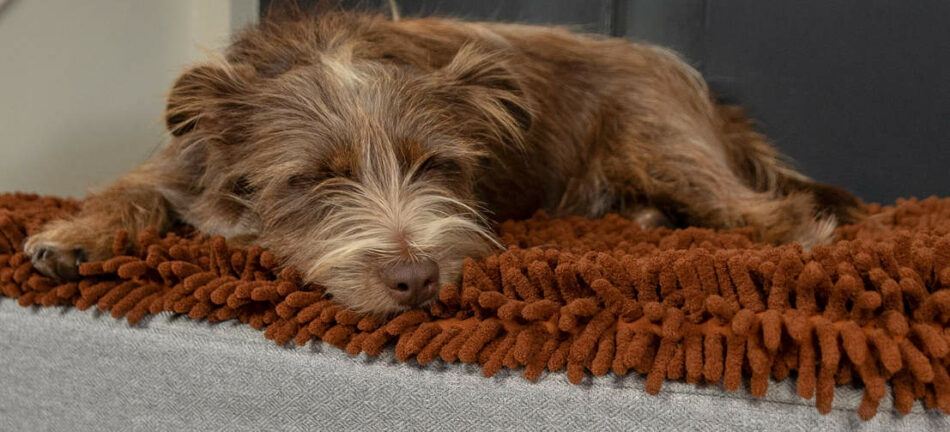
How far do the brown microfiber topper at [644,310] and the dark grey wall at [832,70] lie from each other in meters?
1.48

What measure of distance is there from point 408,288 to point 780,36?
7.99 feet

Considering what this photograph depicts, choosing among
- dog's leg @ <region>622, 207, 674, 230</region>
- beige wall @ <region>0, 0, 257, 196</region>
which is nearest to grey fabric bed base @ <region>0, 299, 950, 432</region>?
beige wall @ <region>0, 0, 257, 196</region>

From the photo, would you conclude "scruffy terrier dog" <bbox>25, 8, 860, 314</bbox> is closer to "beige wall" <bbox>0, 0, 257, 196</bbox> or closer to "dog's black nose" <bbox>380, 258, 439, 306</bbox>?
"dog's black nose" <bbox>380, 258, 439, 306</bbox>

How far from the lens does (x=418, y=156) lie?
2.00 m

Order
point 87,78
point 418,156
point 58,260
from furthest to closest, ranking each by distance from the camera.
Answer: point 87,78
point 418,156
point 58,260

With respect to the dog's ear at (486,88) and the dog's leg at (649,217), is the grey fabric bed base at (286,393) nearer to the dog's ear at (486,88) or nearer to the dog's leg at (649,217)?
the dog's ear at (486,88)

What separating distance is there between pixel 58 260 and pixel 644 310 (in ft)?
4.69

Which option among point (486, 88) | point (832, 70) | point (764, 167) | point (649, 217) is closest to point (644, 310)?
point (486, 88)

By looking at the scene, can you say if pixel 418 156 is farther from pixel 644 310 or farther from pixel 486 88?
pixel 644 310

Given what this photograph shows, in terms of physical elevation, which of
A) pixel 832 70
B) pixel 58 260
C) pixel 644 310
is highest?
pixel 832 70

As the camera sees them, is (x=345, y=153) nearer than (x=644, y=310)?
No

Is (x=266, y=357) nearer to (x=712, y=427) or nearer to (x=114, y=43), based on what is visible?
(x=712, y=427)

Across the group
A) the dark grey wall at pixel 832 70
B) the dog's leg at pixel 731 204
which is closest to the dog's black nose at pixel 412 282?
the dog's leg at pixel 731 204

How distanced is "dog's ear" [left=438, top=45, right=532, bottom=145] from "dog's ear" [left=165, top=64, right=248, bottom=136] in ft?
1.95
